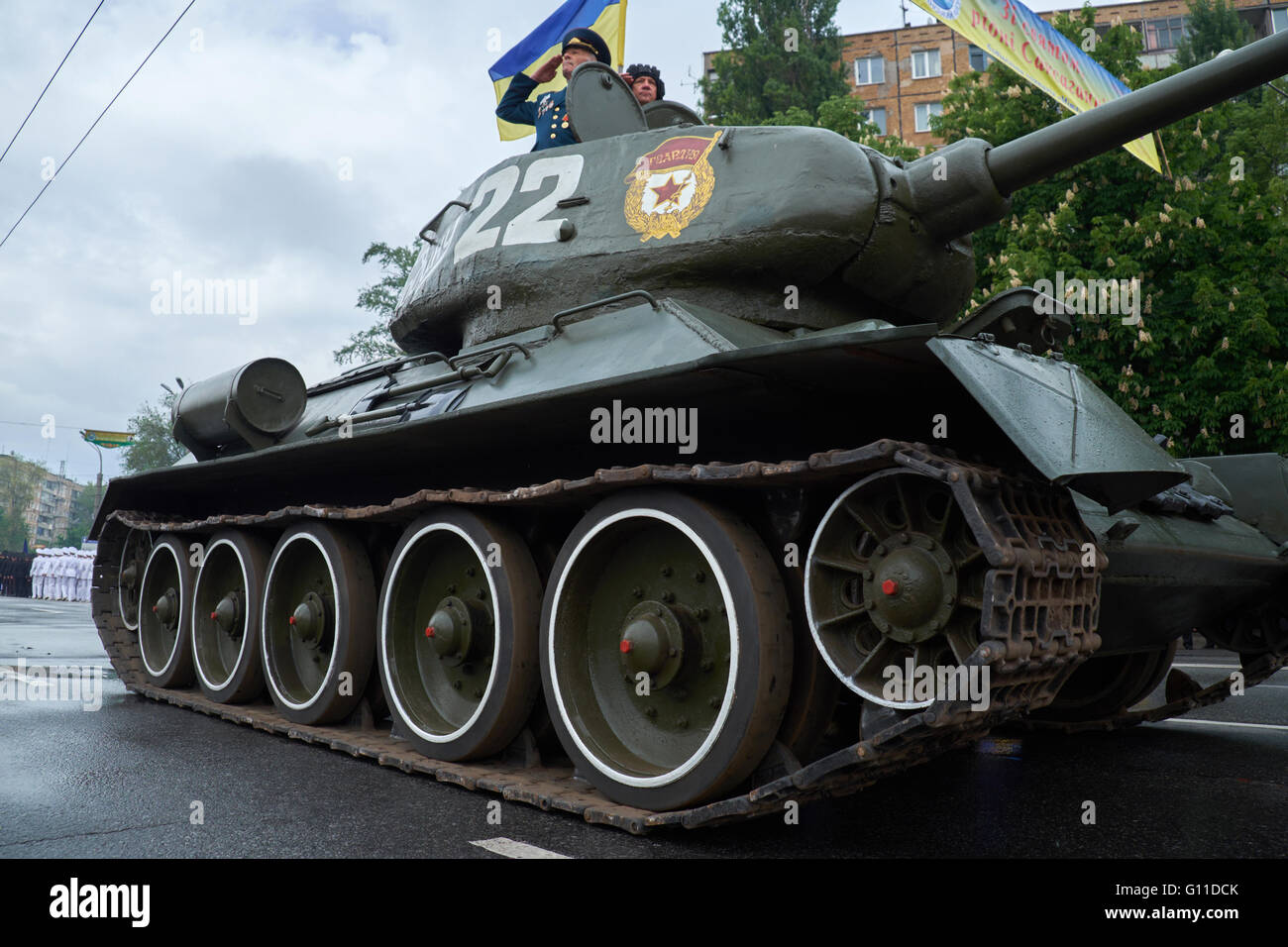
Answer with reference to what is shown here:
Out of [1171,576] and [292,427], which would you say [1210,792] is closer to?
[1171,576]

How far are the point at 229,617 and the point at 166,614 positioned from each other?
1.25 meters

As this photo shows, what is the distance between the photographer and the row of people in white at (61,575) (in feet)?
111

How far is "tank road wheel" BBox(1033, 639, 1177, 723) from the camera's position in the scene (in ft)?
22.6

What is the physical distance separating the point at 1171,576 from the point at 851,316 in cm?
220

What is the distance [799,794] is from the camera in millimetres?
3754

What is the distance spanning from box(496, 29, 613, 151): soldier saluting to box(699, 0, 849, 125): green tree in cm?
2074

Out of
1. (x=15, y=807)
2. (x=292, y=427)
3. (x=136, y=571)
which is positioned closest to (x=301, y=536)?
(x=292, y=427)

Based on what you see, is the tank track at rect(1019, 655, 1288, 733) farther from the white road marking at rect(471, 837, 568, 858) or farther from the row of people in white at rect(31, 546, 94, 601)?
the row of people in white at rect(31, 546, 94, 601)

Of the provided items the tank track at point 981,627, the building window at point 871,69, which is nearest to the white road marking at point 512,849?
the tank track at point 981,627

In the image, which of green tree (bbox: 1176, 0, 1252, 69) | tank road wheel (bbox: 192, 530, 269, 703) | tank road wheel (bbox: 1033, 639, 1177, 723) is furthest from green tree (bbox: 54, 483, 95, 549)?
tank road wheel (bbox: 1033, 639, 1177, 723)

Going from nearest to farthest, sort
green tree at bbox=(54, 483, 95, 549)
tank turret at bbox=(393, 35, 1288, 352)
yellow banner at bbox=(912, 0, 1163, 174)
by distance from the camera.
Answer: tank turret at bbox=(393, 35, 1288, 352) < yellow banner at bbox=(912, 0, 1163, 174) < green tree at bbox=(54, 483, 95, 549)

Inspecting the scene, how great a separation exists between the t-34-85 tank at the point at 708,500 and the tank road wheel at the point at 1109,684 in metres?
0.02
